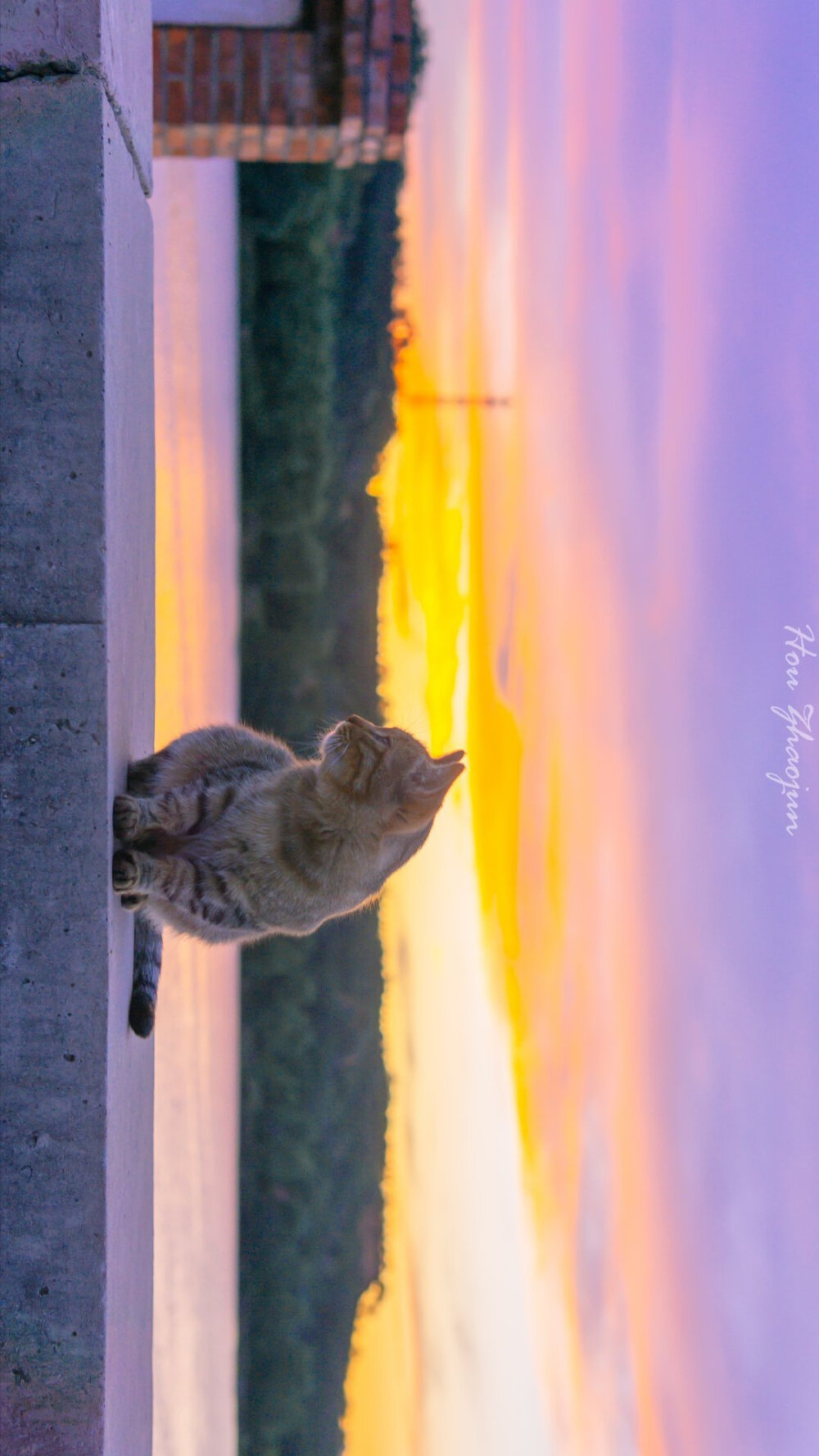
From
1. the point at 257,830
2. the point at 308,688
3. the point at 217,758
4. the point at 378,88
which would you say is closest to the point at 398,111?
the point at 378,88

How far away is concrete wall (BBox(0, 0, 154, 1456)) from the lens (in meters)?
2.01

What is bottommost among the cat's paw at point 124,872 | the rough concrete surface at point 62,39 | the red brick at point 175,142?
the cat's paw at point 124,872

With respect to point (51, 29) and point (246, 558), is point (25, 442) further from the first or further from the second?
point (246, 558)

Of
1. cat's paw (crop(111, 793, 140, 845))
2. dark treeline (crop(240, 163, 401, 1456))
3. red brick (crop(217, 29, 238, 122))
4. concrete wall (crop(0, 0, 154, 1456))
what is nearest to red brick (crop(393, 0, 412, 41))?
red brick (crop(217, 29, 238, 122))

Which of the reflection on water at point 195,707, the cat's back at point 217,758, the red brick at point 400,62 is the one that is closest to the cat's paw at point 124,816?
the cat's back at point 217,758

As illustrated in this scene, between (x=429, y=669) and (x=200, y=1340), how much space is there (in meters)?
3.43

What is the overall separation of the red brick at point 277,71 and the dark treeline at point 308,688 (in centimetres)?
116

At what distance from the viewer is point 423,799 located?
2736mm

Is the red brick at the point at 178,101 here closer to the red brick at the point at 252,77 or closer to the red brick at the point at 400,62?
the red brick at the point at 252,77

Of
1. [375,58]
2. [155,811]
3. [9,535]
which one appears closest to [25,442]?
[9,535]

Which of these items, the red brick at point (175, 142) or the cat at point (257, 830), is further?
the red brick at point (175, 142)

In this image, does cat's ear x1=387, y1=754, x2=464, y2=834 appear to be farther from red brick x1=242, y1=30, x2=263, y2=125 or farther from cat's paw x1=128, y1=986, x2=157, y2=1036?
red brick x1=242, y1=30, x2=263, y2=125

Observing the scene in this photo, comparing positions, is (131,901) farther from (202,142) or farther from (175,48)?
(175,48)

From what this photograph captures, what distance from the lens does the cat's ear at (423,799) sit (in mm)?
2730
